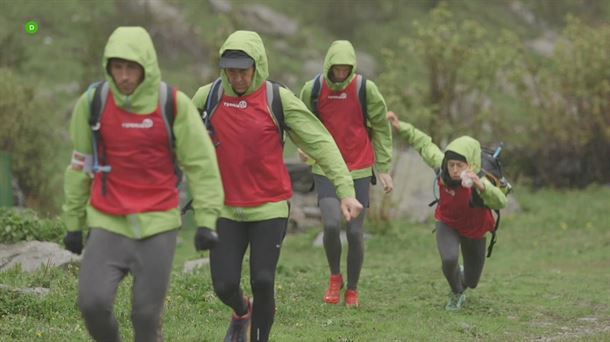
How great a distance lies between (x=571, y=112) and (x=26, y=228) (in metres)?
16.4

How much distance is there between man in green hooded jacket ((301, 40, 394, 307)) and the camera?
10484 millimetres

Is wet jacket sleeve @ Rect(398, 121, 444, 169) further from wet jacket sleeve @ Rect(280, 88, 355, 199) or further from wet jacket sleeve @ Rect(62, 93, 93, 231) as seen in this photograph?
wet jacket sleeve @ Rect(62, 93, 93, 231)

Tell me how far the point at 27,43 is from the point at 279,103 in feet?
90.1

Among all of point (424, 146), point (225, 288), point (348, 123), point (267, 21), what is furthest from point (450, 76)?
point (225, 288)

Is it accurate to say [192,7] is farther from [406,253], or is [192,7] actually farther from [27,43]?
[406,253]

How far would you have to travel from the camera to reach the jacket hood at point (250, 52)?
7.58m

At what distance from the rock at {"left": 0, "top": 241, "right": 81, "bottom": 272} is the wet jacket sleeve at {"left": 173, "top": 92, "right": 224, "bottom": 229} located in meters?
5.04

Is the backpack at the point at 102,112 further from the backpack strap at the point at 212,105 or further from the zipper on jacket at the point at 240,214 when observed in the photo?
the zipper on jacket at the point at 240,214

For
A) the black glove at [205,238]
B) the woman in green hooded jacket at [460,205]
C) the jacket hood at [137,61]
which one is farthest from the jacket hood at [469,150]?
the jacket hood at [137,61]


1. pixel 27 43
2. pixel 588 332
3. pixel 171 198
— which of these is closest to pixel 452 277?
pixel 588 332

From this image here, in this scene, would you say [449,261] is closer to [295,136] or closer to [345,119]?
[345,119]

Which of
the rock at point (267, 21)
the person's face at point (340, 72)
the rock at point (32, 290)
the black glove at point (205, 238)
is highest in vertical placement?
the rock at point (267, 21)

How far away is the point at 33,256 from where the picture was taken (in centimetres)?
1166

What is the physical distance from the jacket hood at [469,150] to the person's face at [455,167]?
0.22 ft
